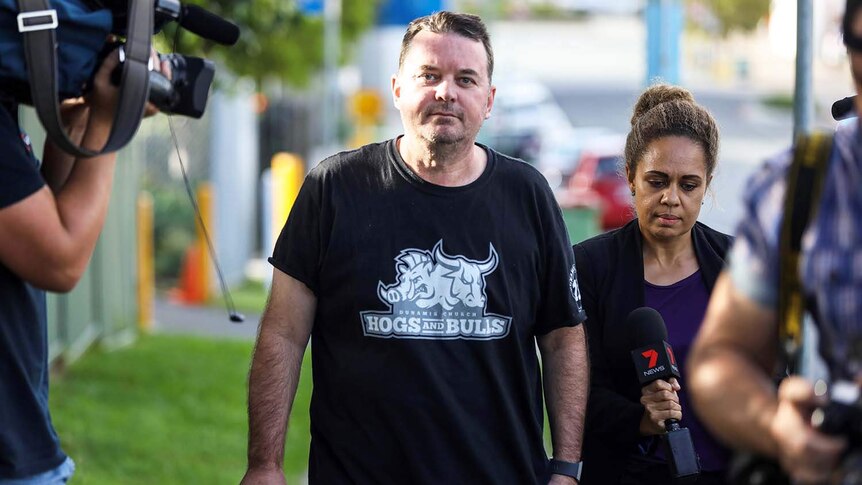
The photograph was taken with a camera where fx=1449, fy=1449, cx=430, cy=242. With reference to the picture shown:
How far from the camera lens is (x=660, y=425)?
386cm

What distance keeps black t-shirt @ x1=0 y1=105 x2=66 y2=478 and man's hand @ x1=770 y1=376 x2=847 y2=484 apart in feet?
5.35

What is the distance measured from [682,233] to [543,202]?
17.9 inches

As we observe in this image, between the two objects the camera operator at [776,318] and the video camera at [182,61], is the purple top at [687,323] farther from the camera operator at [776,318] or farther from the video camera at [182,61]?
the camera operator at [776,318]

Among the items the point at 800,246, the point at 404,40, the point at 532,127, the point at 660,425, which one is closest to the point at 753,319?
the point at 800,246

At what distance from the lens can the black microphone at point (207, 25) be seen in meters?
3.68

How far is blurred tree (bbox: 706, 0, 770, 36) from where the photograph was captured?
47.8 meters

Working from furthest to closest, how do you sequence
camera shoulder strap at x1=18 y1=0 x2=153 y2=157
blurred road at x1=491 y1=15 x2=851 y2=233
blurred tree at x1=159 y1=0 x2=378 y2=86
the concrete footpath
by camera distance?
blurred road at x1=491 y1=15 x2=851 y2=233 → the concrete footpath → blurred tree at x1=159 y1=0 x2=378 y2=86 → camera shoulder strap at x1=18 y1=0 x2=153 y2=157

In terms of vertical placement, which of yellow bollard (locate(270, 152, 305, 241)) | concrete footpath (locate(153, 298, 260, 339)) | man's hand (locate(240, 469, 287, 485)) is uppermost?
man's hand (locate(240, 469, 287, 485))

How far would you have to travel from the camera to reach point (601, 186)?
25.6 meters

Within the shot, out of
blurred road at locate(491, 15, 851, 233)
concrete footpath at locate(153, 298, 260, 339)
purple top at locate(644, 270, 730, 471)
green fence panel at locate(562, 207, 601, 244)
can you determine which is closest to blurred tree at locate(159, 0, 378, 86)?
purple top at locate(644, 270, 730, 471)

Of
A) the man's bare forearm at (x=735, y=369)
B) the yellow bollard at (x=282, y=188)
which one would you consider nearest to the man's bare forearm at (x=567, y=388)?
the man's bare forearm at (x=735, y=369)

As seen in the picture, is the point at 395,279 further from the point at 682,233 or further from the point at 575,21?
the point at 575,21

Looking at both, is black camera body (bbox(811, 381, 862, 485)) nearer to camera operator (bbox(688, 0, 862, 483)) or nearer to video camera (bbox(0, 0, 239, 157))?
camera operator (bbox(688, 0, 862, 483))

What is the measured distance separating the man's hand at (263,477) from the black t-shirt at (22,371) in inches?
25.5
